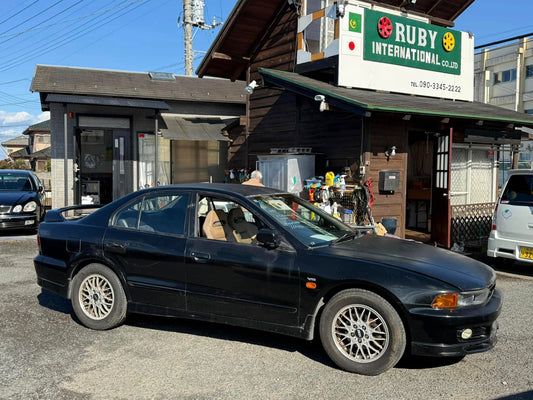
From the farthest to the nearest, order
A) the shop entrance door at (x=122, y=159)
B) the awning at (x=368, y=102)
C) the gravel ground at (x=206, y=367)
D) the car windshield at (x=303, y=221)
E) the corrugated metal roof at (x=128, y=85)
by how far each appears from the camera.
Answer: the shop entrance door at (x=122, y=159), the corrugated metal roof at (x=128, y=85), the awning at (x=368, y=102), the car windshield at (x=303, y=221), the gravel ground at (x=206, y=367)

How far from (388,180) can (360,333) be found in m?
6.44

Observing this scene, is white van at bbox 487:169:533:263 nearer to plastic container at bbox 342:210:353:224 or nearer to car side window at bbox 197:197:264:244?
plastic container at bbox 342:210:353:224

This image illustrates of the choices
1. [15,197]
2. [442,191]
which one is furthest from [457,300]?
[15,197]

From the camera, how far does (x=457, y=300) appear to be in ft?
12.4

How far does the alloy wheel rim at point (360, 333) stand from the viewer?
12.7 ft

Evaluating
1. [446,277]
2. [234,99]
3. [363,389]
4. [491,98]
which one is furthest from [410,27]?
[491,98]

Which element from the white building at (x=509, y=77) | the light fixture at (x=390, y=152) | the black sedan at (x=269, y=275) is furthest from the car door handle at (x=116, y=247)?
the white building at (x=509, y=77)

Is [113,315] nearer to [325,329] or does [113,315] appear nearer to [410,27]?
[325,329]

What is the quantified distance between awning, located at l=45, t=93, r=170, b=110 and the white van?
33.2 ft

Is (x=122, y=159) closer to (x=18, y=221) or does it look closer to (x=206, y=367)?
(x=18, y=221)

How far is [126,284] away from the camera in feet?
16.0

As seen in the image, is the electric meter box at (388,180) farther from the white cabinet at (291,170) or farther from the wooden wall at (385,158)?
the white cabinet at (291,170)

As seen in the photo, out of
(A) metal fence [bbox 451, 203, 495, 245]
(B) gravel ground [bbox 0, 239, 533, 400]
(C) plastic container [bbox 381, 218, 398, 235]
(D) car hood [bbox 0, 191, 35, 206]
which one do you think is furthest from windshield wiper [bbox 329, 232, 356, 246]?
(D) car hood [bbox 0, 191, 35, 206]

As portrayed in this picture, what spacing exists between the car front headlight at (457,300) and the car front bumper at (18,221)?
10.4 metres
